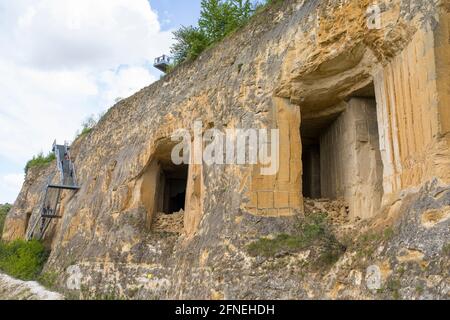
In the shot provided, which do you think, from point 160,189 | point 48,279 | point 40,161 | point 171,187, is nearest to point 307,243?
point 160,189

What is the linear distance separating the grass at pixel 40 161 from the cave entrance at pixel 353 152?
1664 cm

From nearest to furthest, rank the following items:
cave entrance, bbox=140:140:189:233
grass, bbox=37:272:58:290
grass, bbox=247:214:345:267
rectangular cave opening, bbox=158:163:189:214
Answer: grass, bbox=247:214:345:267, cave entrance, bbox=140:140:189:233, grass, bbox=37:272:58:290, rectangular cave opening, bbox=158:163:189:214

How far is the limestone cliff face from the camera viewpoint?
5.33m

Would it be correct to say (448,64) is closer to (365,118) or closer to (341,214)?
(365,118)

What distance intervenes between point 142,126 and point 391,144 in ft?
26.6

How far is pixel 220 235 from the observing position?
7934 millimetres

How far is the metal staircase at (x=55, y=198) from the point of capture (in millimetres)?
16047

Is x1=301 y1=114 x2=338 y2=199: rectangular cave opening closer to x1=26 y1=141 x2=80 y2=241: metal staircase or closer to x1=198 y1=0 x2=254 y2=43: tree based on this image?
x1=198 y1=0 x2=254 y2=43: tree

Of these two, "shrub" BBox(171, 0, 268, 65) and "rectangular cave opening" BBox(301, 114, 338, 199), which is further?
"shrub" BBox(171, 0, 268, 65)

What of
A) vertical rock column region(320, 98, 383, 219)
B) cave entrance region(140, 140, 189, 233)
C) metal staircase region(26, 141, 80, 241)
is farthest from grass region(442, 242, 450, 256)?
metal staircase region(26, 141, 80, 241)

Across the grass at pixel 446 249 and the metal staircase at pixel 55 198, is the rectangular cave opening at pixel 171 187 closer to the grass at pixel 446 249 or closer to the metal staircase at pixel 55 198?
the metal staircase at pixel 55 198

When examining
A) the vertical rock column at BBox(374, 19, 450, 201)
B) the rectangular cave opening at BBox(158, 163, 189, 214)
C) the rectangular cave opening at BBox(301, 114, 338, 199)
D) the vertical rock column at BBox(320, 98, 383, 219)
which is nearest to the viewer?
the vertical rock column at BBox(374, 19, 450, 201)
